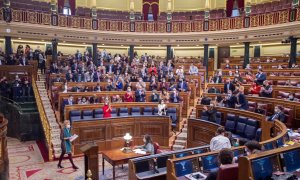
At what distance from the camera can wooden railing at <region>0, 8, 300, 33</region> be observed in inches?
563

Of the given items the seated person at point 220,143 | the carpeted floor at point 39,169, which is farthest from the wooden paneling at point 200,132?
the seated person at point 220,143

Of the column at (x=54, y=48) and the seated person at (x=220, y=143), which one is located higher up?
the column at (x=54, y=48)

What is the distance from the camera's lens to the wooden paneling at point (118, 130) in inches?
321

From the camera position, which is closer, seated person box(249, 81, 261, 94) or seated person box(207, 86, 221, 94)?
seated person box(249, 81, 261, 94)

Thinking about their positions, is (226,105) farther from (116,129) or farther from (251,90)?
(116,129)

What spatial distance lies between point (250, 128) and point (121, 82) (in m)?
5.90

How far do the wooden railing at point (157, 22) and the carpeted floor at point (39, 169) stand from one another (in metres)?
8.73

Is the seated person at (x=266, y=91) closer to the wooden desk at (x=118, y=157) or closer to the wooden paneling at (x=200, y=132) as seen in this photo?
the wooden paneling at (x=200, y=132)

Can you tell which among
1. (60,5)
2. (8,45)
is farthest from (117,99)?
(60,5)

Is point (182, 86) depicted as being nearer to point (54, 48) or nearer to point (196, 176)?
point (196, 176)

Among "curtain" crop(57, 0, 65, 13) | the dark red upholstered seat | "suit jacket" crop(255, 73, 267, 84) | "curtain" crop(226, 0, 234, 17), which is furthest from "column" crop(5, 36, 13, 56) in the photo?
the dark red upholstered seat

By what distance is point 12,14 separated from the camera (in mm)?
14383

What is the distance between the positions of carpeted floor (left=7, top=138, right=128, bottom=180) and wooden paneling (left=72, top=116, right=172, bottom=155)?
687mm

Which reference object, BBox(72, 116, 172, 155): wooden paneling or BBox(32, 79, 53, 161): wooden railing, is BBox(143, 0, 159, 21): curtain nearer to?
BBox(32, 79, 53, 161): wooden railing
